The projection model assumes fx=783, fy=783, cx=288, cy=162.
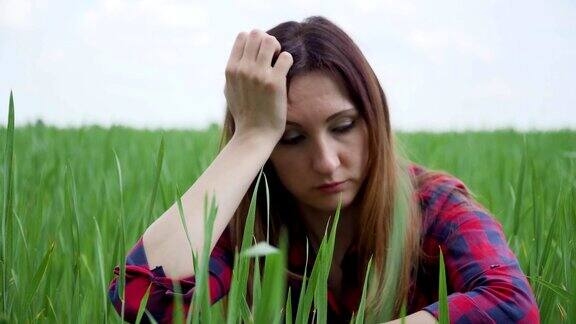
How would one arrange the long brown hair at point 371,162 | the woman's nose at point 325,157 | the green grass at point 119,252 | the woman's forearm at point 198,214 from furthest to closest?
the long brown hair at point 371,162 < the woman's nose at point 325,157 < the woman's forearm at point 198,214 < the green grass at point 119,252

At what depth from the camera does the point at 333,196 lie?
4.11 ft

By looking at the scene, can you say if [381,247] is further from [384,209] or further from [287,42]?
[287,42]

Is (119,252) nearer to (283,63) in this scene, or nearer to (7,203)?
(7,203)

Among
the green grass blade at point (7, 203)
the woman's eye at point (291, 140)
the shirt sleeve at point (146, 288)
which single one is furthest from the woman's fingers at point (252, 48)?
the green grass blade at point (7, 203)

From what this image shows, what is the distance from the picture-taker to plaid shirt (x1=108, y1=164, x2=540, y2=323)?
1123mm

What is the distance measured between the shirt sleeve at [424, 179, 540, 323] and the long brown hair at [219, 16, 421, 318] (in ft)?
0.19

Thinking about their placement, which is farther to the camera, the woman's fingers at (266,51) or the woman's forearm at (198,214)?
the woman's fingers at (266,51)

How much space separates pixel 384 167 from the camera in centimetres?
132

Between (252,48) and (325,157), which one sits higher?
(252,48)

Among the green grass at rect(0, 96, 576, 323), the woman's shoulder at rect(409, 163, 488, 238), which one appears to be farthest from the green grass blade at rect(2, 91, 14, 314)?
the woman's shoulder at rect(409, 163, 488, 238)

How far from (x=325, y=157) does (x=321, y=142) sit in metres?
0.03

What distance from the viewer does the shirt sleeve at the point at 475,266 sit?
1123 mm

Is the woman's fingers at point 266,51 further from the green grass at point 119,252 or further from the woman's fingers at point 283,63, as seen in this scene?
the green grass at point 119,252

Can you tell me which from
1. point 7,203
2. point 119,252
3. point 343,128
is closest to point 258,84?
point 343,128
